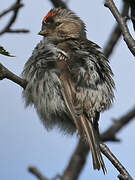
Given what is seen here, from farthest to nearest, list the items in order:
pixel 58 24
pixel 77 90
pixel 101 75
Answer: pixel 58 24 < pixel 101 75 < pixel 77 90

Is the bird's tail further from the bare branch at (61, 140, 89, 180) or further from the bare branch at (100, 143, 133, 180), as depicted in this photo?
the bare branch at (61, 140, 89, 180)

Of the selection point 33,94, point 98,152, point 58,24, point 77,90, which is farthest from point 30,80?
point 58,24

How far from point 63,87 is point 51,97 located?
0.19 m

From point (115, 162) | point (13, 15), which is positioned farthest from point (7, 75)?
point (115, 162)

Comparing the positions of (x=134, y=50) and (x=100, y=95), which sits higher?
(x=134, y=50)

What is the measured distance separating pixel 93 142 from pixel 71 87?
653 mm

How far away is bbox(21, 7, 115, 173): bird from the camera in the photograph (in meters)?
4.61

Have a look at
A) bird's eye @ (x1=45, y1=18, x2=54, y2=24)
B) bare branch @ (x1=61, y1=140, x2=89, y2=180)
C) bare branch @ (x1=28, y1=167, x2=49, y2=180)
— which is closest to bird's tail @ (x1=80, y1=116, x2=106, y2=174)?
bare branch @ (x1=61, y1=140, x2=89, y2=180)

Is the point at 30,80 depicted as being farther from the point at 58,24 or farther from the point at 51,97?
the point at 58,24

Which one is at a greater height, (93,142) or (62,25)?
(62,25)

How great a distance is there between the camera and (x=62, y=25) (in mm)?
6285

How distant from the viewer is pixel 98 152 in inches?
168

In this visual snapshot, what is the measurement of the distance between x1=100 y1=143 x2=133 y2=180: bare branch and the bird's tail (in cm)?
6

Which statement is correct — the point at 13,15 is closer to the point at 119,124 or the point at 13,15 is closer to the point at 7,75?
the point at 7,75
